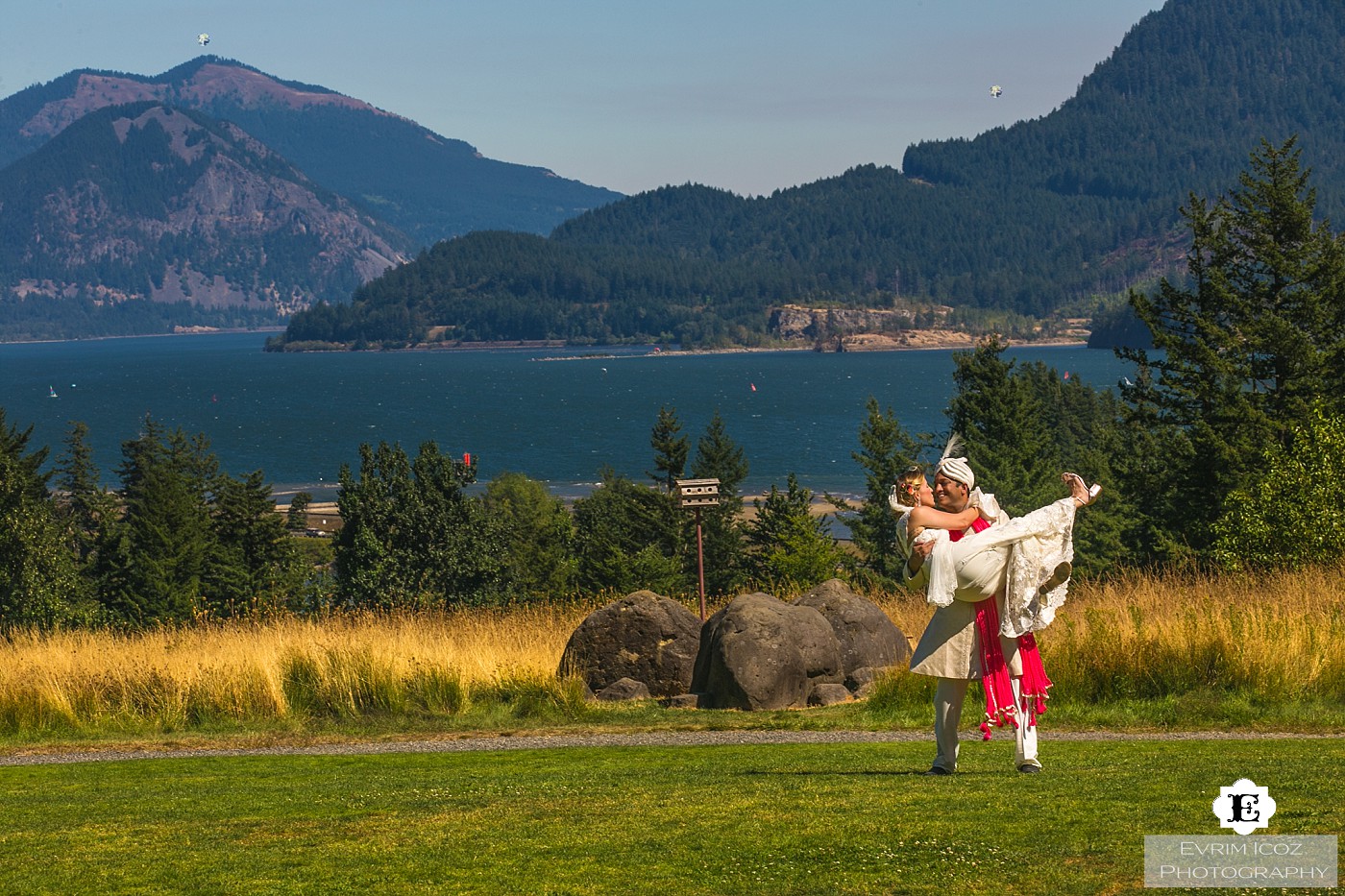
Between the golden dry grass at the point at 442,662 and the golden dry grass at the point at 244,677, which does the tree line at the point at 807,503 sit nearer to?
the golden dry grass at the point at 442,662

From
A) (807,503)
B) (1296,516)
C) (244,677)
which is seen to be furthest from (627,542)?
(244,677)

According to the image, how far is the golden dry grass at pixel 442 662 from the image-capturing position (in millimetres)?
14992

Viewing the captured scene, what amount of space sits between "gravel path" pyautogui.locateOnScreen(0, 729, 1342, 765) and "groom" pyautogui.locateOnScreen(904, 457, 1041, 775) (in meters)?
3.82

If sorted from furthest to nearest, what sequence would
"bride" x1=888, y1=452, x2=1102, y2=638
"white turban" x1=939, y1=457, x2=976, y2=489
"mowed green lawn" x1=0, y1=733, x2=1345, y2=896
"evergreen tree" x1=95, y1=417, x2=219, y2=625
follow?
"evergreen tree" x1=95, y1=417, x2=219, y2=625 < "white turban" x1=939, y1=457, x2=976, y2=489 < "bride" x1=888, y1=452, x2=1102, y2=638 < "mowed green lawn" x1=0, y1=733, x2=1345, y2=896

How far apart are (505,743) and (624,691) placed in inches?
140

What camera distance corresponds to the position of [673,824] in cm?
899

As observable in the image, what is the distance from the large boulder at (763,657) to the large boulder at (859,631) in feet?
2.26

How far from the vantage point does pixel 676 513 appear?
69.8 metres

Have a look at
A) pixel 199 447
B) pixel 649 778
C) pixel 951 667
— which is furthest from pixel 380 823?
pixel 199 447

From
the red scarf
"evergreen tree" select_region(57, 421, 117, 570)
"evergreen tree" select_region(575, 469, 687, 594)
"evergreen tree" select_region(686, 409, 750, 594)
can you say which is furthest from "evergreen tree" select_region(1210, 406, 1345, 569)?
"evergreen tree" select_region(57, 421, 117, 570)

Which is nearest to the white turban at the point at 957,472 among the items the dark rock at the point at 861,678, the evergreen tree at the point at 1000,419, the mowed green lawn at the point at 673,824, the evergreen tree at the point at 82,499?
the mowed green lawn at the point at 673,824

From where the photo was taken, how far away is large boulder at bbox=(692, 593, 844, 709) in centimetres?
1739

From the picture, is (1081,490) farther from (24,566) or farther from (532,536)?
(532,536)

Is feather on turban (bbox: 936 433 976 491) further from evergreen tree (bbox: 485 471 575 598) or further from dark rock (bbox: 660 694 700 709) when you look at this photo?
evergreen tree (bbox: 485 471 575 598)
